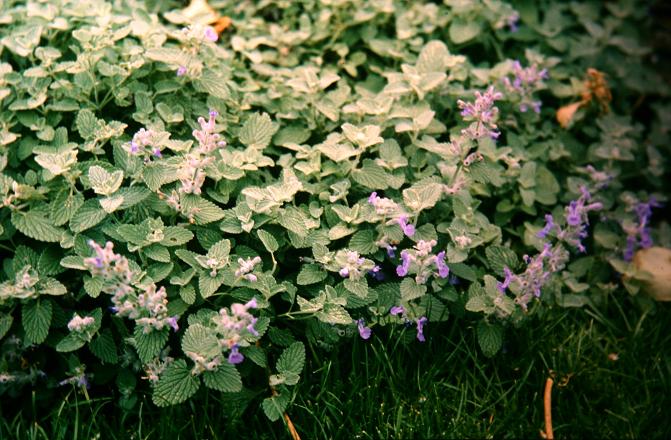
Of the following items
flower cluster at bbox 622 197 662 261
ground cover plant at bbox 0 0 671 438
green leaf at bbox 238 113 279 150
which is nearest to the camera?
ground cover plant at bbox 0 0 671 438

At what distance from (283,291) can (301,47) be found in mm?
1318

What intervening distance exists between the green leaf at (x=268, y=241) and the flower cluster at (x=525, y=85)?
1.25m

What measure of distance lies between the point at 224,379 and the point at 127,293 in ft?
1.21

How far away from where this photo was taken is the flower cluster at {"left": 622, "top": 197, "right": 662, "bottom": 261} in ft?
9.59

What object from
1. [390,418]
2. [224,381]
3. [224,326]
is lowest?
[390,418]

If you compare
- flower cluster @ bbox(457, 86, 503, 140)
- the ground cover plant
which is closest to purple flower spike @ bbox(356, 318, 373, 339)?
the ground cover plant

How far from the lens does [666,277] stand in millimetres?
2838

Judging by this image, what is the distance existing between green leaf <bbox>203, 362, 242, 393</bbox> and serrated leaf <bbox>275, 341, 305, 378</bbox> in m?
0.18

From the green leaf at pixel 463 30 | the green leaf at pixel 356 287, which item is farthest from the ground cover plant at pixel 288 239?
the green leaf at pixel 463 30

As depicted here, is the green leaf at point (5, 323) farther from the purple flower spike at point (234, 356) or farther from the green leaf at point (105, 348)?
the purple flower spike at point (234, 356)

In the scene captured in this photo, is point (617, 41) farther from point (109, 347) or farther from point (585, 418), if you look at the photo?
point (109, 347)

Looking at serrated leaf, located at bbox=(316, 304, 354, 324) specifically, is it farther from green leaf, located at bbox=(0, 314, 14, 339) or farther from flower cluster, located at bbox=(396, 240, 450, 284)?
green leaf, located at bbox=(0, 314, 14, 339)

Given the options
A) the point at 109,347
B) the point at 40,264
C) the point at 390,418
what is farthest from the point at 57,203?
the point at 390,418

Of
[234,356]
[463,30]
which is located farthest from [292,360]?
[463,30]
